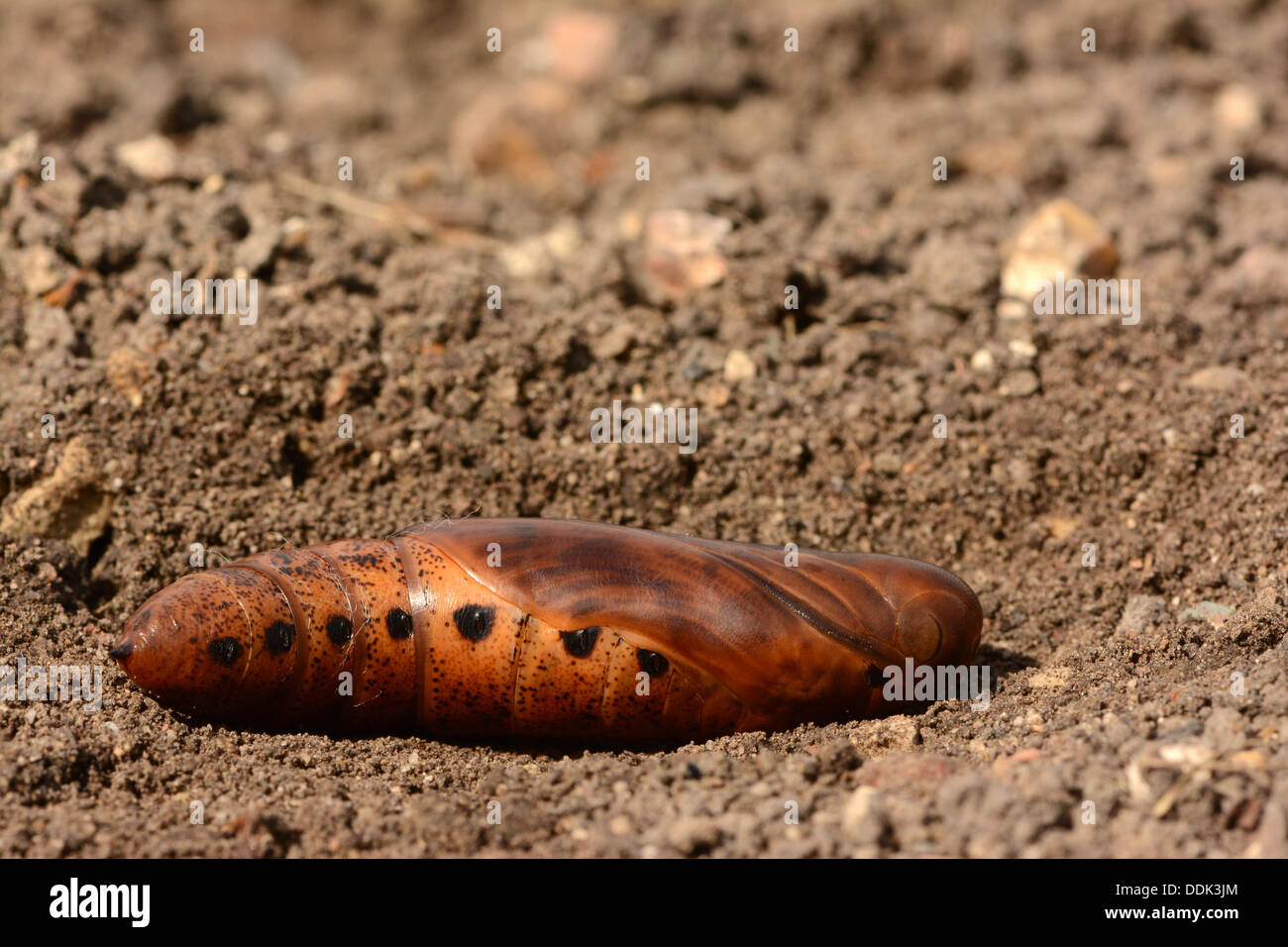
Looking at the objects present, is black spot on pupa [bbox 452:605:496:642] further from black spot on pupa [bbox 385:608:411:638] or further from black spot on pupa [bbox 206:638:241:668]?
black spot on pupa [bbox 206:638:241:668]

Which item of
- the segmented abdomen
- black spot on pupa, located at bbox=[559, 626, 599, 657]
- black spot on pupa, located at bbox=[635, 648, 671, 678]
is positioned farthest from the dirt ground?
black spot on pupa, located at bbox=[559, 626, 599, 657]

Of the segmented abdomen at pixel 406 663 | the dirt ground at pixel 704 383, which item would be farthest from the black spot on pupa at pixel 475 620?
the dirt ground at pixel 704 383

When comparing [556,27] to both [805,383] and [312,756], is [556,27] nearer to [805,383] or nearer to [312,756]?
[805,383]

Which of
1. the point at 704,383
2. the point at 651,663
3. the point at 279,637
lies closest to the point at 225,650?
the point at 279,637

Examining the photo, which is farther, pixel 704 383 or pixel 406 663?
pixel 704 383

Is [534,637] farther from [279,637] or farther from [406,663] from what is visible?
[279,637]

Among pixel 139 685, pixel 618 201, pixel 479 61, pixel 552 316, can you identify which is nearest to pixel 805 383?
pixel 552 316

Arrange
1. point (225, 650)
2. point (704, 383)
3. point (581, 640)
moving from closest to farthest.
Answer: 1. point (225, 650)
2. point (581, 640)
3. point (704, 383)
